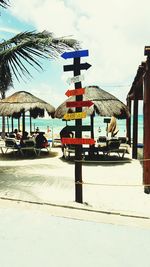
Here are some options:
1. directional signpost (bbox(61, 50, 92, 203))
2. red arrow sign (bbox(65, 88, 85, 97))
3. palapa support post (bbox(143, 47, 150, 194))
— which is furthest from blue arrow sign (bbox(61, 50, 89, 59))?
palapa support post (bbox(143, 47, 150, 194))

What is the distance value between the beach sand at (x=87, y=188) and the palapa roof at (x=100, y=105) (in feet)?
5.91

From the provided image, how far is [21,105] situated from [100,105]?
3863 mm

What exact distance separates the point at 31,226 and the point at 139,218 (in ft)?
4.80

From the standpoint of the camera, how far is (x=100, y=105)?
11.7 metres

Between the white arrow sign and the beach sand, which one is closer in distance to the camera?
the beach sand

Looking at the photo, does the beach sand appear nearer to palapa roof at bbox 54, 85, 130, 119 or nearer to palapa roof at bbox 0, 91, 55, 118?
palapa roof at bbox 54, 85, 130, 119

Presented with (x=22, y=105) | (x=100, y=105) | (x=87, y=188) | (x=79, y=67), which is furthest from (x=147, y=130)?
(x=22, y=105)

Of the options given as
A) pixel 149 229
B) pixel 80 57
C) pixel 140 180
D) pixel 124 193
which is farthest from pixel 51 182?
pixel 149 229

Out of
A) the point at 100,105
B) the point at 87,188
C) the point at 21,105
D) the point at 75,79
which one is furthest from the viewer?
the point at 21,105

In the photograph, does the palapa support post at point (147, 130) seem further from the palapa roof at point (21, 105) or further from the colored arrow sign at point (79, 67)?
the palapa roof at point (21, 105)

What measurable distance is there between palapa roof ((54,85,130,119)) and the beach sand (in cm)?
180

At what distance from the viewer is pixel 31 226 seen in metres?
4.38

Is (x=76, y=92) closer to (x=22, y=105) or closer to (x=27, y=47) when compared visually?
(x=27, y=47)

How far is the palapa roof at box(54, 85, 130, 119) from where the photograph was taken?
11555 mm
